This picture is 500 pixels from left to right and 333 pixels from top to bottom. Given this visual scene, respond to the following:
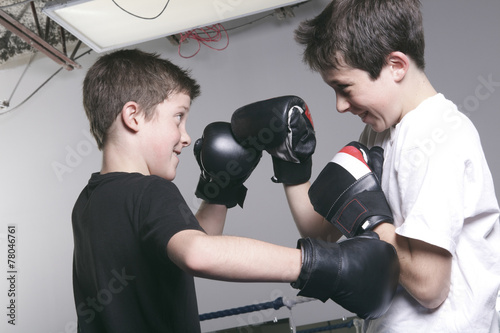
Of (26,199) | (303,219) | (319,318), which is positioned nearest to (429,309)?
(303,219)

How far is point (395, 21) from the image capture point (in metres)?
1.24

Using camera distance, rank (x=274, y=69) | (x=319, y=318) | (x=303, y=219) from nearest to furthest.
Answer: (x=303, y=219)
(x=319, y=318)
(x=274, y=69)

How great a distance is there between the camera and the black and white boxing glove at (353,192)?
3.73ft

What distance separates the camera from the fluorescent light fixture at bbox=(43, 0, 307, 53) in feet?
10.1

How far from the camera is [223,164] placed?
1561mm

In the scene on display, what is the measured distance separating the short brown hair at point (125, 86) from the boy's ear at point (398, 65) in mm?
500

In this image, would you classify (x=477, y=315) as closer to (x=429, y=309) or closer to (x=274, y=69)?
(x=429, y=309)

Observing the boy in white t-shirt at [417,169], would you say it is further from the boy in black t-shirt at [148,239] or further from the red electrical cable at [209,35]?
the red electrical cable at [209,35]

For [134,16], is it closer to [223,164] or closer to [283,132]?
[223,164]

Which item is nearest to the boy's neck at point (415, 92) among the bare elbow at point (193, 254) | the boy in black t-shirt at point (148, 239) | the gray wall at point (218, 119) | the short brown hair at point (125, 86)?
the boy in black t-shirt at point (148, 239)

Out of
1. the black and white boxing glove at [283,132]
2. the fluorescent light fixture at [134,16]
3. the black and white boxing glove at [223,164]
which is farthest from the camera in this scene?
the fluorescent light fixture at [134,16]

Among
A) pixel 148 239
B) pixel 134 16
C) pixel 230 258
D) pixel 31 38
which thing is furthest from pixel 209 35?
pixel 230 258

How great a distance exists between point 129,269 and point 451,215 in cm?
64

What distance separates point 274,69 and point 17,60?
2.68 meters
